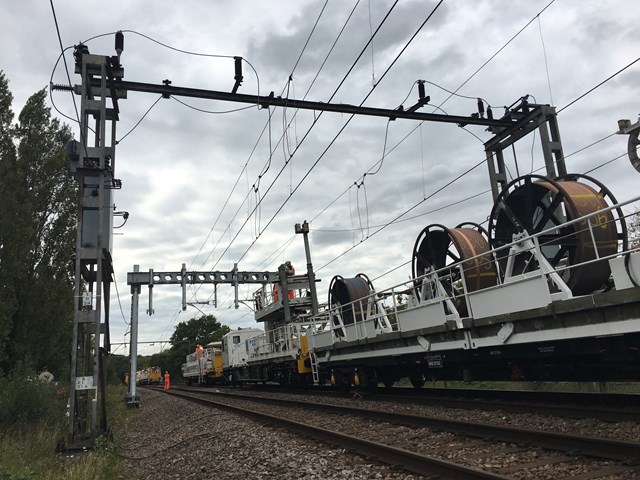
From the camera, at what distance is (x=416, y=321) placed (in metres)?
10.8

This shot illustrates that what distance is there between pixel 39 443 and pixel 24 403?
150 inches

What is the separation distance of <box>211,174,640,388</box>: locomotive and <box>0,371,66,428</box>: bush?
8062 millimetres

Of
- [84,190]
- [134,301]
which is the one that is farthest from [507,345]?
[134,301]

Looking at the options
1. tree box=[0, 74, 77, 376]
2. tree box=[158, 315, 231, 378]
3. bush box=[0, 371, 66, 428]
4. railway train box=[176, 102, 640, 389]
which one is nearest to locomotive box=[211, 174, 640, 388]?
railway train box=[176, 102, 640, 389]

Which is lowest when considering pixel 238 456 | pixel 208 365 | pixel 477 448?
pixel 238 456

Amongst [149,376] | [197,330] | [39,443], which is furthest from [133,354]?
[197,330]

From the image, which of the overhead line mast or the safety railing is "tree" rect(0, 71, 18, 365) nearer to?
the overhead line mast

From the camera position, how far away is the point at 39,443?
9.86 meters

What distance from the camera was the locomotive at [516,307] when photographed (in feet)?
22.1

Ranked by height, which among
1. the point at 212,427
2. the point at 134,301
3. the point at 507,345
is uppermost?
the point at 134,301

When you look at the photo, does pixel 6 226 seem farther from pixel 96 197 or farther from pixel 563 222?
pixel 563 222

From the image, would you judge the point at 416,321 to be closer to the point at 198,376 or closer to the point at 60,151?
the point at 60,151

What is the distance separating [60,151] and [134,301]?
29.2 feet

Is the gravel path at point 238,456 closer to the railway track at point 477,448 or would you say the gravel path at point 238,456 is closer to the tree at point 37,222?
the railway track at point 477,448
